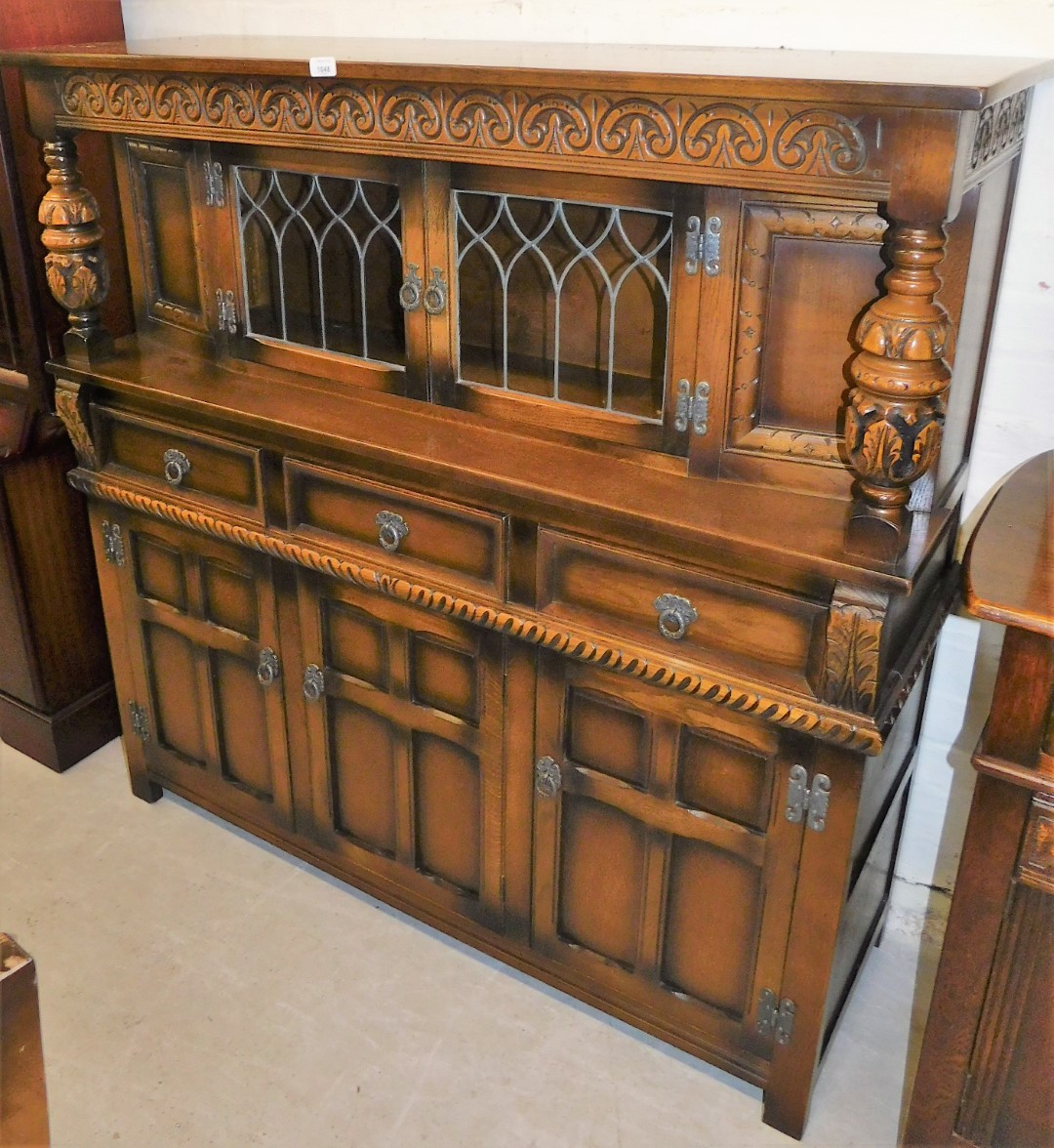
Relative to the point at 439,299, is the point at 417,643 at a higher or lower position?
lower

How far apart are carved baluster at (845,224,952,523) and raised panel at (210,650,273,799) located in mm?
1392

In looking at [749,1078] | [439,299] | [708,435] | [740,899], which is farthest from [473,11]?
[749,1078]

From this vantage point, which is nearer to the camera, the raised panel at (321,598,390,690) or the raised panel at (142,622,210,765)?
the raised panel at (321,598,390,690)

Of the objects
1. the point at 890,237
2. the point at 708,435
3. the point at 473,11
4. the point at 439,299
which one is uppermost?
the point at 473,11

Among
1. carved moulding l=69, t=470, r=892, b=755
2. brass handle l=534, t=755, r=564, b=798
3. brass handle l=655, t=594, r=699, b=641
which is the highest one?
brass handle l=655, t=594, r=699, b=641

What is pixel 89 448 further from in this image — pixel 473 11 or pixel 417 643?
pixel 473 11

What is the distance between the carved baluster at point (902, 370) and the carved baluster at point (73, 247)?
1496 millimetres

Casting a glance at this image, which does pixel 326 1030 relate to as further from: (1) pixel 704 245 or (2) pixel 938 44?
(2) pixel 938 44

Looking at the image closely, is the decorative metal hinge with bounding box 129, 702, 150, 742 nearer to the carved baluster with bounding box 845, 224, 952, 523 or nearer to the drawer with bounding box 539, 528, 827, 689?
the drawer with bounding box 539, 528, 827, 689

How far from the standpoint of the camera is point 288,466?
198cm

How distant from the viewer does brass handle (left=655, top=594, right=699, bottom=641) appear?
5.35 ft

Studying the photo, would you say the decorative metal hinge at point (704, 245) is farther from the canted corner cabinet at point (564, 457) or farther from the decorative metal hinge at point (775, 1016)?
the decorative metal hinge at point (775, 1016)

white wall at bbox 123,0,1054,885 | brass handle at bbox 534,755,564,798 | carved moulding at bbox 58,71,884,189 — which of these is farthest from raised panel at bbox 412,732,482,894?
carved moulding at bbox 58,71,884,189

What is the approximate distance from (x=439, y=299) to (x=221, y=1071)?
1438 mm
